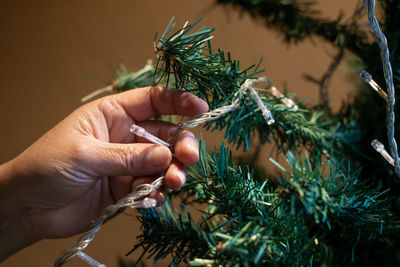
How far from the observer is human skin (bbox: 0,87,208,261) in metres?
0.31

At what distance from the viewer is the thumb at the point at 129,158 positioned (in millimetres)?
304

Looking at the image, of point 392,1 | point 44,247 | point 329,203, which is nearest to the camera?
point 329,203

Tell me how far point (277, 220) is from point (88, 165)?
0.62 feet

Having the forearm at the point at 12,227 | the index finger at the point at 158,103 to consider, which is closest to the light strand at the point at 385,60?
the index finger at the point at 158,103

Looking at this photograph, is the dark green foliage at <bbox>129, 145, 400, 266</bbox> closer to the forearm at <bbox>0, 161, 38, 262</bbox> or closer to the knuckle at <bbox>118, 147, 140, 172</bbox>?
the knuckle at <bbox>118, 147, 140, 172</bbox>

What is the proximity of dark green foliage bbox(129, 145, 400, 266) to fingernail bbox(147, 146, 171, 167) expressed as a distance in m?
0.04

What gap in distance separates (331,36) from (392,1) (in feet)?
0.31

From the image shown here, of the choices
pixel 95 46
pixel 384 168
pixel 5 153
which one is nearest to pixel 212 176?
pixel 384 168

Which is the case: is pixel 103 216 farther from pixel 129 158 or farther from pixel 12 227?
pixel 12 227

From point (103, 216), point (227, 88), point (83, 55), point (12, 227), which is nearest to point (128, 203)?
point (103, 216)

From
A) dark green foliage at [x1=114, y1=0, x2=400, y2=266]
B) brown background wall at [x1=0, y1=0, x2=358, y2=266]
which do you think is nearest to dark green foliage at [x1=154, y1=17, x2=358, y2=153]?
dark green foliage at [x1=114, y1=0, x2=400, y2=266]

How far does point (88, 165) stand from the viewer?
1.08 feet

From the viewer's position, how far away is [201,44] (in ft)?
0.89

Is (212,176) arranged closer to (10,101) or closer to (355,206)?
(355,206)
